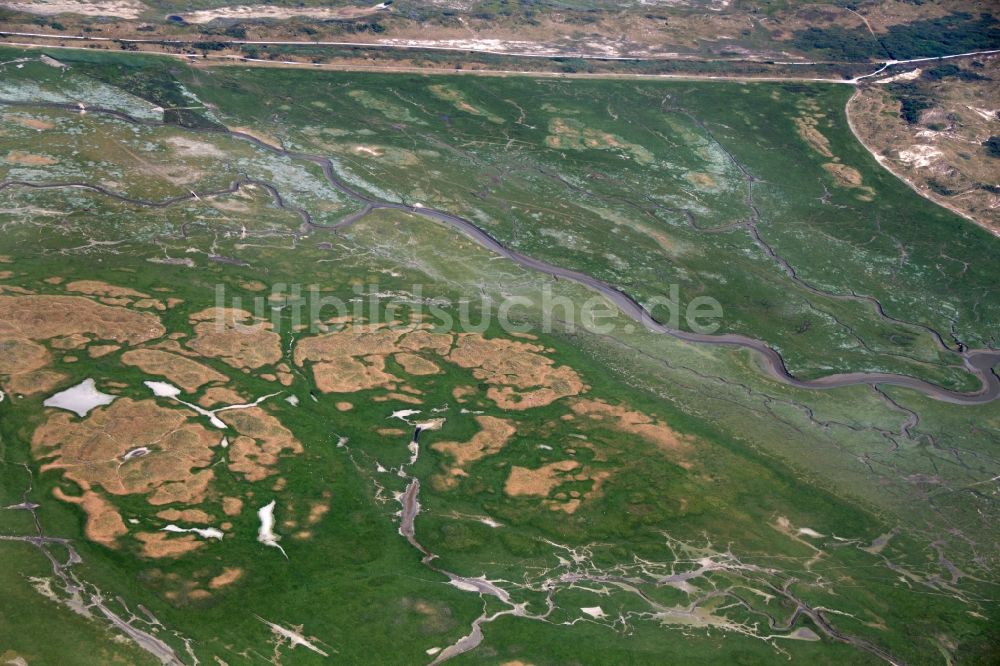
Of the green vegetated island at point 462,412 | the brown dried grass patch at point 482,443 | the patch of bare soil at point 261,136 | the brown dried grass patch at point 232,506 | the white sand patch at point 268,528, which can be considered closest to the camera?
the green vegetated island at point 462,412

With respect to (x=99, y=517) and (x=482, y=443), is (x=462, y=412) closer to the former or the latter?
(x=482, y=443)

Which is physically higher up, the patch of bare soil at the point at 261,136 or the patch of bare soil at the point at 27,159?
the patch of bare soil at the point at 261,136

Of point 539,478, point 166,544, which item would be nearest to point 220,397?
point 166,544

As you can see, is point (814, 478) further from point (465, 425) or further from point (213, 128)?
point (213, 128)

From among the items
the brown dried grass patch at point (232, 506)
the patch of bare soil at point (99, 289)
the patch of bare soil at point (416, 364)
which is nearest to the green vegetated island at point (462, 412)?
the brown dried grass patch at point (232, 506)

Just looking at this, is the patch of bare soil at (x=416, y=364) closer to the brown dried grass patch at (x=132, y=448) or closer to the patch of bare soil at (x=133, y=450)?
the brown dried grass patch at (x=132, y=448)

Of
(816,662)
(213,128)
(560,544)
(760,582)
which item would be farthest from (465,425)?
(213,128)
